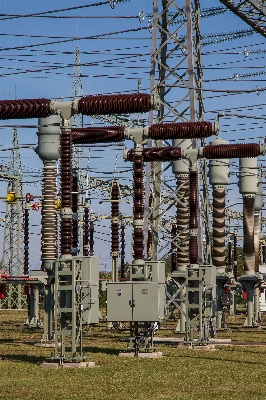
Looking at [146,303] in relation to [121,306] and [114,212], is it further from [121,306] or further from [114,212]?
[114,212]

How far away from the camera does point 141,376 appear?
16891 millimetres

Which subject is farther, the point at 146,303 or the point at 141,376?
the point at 146,303

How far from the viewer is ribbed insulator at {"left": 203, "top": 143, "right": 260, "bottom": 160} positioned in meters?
23.6

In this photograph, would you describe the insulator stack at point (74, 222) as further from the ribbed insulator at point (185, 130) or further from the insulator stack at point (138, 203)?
the ribbed insulator at point (185, 130)

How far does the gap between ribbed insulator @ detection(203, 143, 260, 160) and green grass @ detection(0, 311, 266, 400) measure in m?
4.72

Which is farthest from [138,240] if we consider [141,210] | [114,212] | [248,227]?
[248,227]

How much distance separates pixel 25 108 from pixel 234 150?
6128 millimetres

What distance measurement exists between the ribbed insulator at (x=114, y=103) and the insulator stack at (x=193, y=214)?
5615 mm

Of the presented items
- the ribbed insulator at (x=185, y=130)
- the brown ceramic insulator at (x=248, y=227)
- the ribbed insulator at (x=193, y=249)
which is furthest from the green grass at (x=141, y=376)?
the brown ceramic insulator at (x=248, y=227)

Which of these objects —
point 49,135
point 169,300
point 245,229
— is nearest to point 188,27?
point 49,135

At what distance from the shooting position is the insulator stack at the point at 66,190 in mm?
18734

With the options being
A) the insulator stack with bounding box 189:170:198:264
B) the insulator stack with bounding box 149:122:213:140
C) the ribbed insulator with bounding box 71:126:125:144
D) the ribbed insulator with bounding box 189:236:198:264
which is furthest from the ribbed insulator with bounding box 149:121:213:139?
the ribbed insulator with bounding box 189:236:198:264

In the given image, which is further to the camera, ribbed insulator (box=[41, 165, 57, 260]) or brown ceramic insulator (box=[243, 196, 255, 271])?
brown ceramic insulator (box=[243, 196, 255, 271])

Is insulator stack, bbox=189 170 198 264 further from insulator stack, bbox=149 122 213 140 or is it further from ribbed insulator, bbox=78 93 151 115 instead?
ribbed insulator, bbox=78 93 151 115
